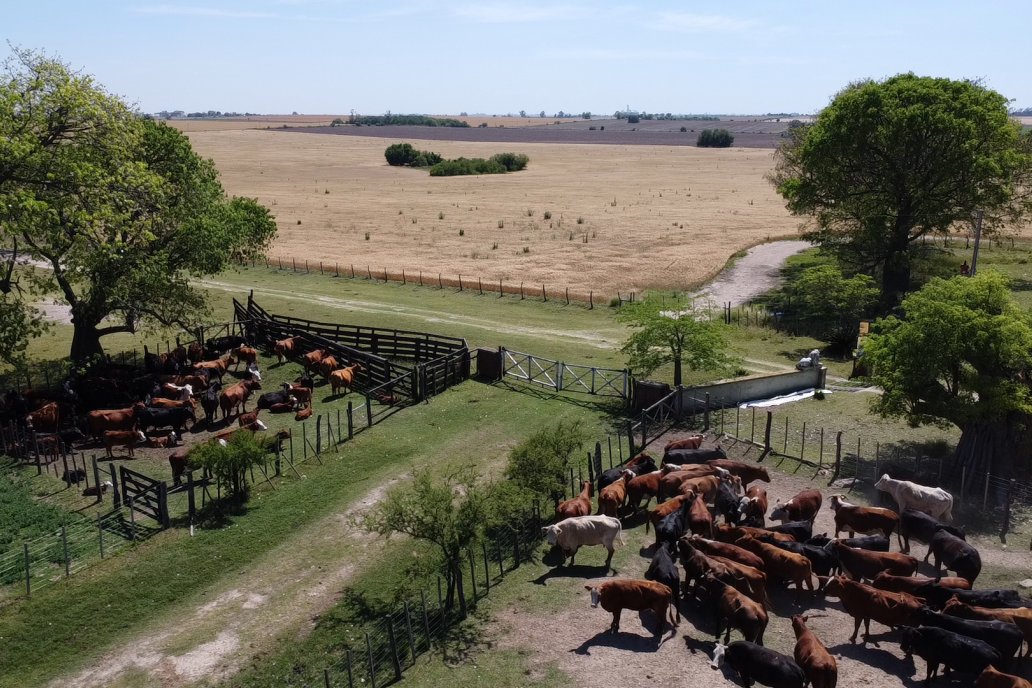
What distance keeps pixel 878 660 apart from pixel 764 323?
95.0 ft

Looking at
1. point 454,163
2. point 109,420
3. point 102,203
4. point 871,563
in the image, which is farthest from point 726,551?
point 454,163

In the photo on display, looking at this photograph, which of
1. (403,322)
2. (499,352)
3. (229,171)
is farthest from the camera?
(229,171)

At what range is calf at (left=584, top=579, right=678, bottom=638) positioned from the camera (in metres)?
16.6

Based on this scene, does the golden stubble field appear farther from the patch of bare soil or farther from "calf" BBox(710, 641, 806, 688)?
"calf" BBox(710, 641, 806, 688)

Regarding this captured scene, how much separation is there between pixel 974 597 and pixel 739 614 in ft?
15.7

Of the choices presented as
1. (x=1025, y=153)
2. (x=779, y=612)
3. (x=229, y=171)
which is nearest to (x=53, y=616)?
(x=779, y=612)

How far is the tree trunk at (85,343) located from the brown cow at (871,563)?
28.1 meters

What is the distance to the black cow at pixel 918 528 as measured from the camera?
19.2 meters

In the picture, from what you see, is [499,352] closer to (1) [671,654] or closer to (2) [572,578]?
(2) [572,578]

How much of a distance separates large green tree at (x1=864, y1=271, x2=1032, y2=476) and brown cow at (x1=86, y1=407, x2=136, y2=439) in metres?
23.6

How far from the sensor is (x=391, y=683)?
612 inches

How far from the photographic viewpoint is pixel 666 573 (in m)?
17.6

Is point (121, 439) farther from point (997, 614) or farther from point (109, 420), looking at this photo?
point (997, 614)

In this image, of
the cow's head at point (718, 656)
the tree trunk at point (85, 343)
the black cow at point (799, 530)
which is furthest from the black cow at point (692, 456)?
the tree trunk at point (85, 343)
